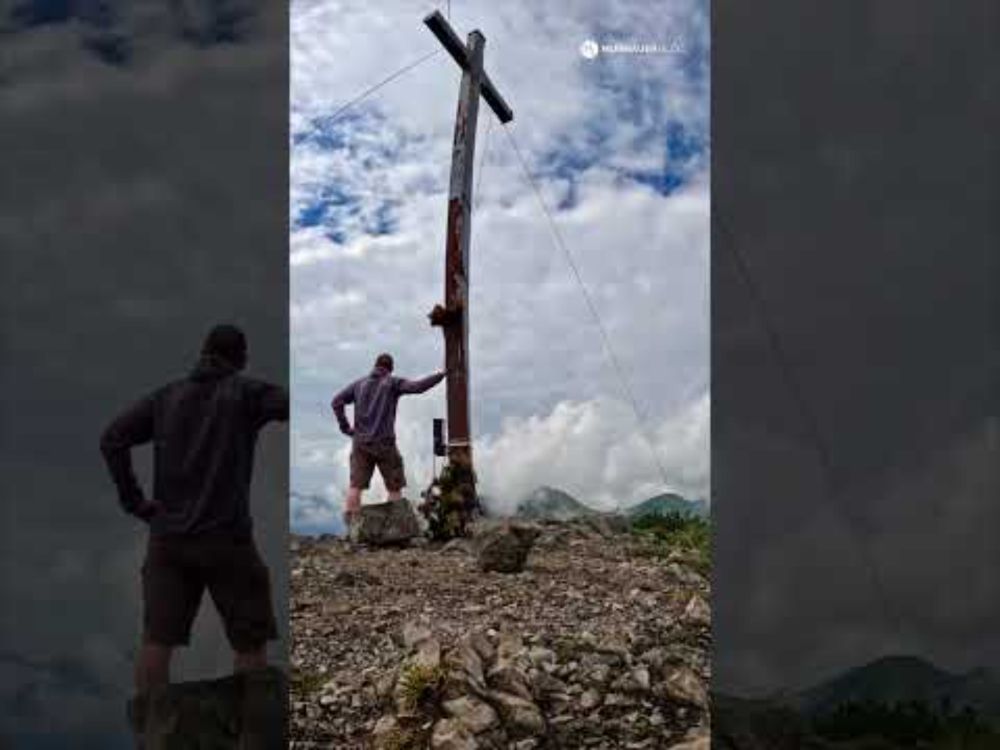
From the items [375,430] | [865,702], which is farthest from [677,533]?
[375,430]

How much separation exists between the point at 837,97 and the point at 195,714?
3458 mm

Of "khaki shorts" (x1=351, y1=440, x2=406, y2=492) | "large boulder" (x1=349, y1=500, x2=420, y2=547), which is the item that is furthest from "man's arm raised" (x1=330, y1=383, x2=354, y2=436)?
"large boulder" (x1=349, y1=500, x2=420, y2=547)

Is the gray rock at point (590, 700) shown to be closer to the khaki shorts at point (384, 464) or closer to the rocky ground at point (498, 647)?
the rocky ground at point (498, 647)

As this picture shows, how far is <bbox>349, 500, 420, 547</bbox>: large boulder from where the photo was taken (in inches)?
214

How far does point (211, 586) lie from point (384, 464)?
81cm

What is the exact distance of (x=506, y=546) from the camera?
17.9ft

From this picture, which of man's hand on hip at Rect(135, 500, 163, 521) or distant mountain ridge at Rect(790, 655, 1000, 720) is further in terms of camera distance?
distant mountain ridge at Rect(790, 655, 1000, 720)

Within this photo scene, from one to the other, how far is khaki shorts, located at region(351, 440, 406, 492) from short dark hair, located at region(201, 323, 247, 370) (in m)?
0.59

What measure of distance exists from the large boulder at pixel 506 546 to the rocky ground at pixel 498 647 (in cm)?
3

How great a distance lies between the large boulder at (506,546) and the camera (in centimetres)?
→ 544

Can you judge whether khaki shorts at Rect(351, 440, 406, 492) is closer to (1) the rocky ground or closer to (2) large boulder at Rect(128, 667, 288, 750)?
(1) the rocky ground

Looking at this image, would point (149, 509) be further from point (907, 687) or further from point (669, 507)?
point (907, 687)

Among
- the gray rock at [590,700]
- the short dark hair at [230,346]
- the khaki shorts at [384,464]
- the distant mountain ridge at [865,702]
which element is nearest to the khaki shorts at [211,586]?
the khaki shorts at [384,464]

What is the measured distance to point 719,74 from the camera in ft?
17.8
